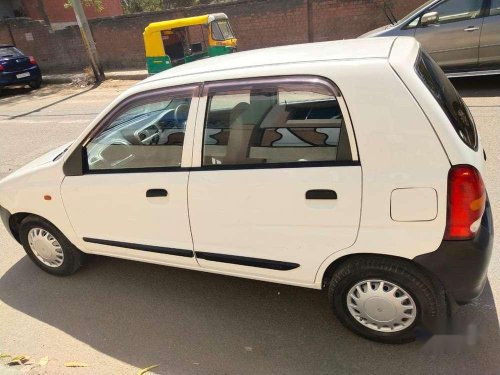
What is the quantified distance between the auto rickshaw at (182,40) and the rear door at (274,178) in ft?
29.6

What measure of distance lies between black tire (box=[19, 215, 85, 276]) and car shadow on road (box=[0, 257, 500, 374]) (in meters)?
0.08

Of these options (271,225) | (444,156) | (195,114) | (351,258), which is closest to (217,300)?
(271,225)

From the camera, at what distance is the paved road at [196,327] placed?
2.44 meters

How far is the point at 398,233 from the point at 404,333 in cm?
67

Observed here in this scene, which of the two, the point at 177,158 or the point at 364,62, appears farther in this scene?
the point at 177,158

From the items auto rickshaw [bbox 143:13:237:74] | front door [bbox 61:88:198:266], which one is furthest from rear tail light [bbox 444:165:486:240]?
auto rickshaw [bbox 143:13:237:74]

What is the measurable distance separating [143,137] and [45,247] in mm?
1314

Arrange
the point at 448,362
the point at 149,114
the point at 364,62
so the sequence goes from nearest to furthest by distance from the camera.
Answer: the point at 364,62
the point at 448,362
the point at 149,114

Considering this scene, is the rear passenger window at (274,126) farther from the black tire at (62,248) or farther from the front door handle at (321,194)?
the black tire at (62,248)

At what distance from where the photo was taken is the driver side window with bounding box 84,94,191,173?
2.70m

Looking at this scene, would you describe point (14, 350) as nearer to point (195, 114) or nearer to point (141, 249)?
point (141, 249)

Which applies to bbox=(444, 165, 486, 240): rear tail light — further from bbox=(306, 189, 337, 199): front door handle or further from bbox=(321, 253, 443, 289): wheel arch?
bbox=(306, 189, 337, 199): front door handle

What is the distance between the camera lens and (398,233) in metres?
2.19

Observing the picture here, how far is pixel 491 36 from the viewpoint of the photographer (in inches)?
277
